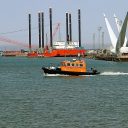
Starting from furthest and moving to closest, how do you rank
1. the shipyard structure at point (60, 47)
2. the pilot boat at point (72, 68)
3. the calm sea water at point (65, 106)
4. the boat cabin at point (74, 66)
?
1. the shipyard structure at point (60, 47)
2. the pilot boat at point (72, 68)
3. the boat cabin at point (74, 66)
4. the calm sea water at point (65, 106)

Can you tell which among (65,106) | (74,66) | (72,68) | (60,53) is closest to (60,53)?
(60,53)

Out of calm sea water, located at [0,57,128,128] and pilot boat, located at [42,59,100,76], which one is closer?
calm sea water, located at [0,57,128,128]

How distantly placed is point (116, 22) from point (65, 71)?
288 feet

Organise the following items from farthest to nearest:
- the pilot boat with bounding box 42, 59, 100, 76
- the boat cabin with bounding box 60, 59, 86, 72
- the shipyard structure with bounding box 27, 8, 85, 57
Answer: the shipyard structure with bounding box 27, 8, 85, 57
the pilot boat with bounding box 42, 59, 100, 76
the boat cabin with bounding box 60, 59, 86, 72

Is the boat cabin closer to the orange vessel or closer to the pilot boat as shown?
the pilot boat

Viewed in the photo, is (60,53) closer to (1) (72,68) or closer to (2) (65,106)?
(1) (72,68)

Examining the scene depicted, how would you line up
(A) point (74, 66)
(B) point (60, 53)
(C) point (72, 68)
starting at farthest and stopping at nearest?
(B) point (60, 53), (C) point (72, 68), (A) point (74, 66)

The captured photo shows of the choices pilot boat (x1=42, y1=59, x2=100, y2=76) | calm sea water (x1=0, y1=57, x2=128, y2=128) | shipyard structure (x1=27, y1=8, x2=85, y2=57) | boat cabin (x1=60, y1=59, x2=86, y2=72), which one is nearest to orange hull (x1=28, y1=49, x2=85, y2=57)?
shipyard structure (x1=27, y1=8, x2=85, y2=57)

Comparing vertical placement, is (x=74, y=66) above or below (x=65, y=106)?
above

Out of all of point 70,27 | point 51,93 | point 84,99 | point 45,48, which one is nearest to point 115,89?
point 51,93

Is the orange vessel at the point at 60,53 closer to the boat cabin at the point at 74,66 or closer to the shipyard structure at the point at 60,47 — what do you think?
the shipyard structure at the point at 60,47

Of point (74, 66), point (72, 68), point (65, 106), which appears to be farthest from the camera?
point (72, 68)

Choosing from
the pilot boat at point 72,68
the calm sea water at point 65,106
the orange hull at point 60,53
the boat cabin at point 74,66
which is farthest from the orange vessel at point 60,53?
the calm sea water at point 65,106

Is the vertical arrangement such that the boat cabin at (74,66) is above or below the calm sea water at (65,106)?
above
